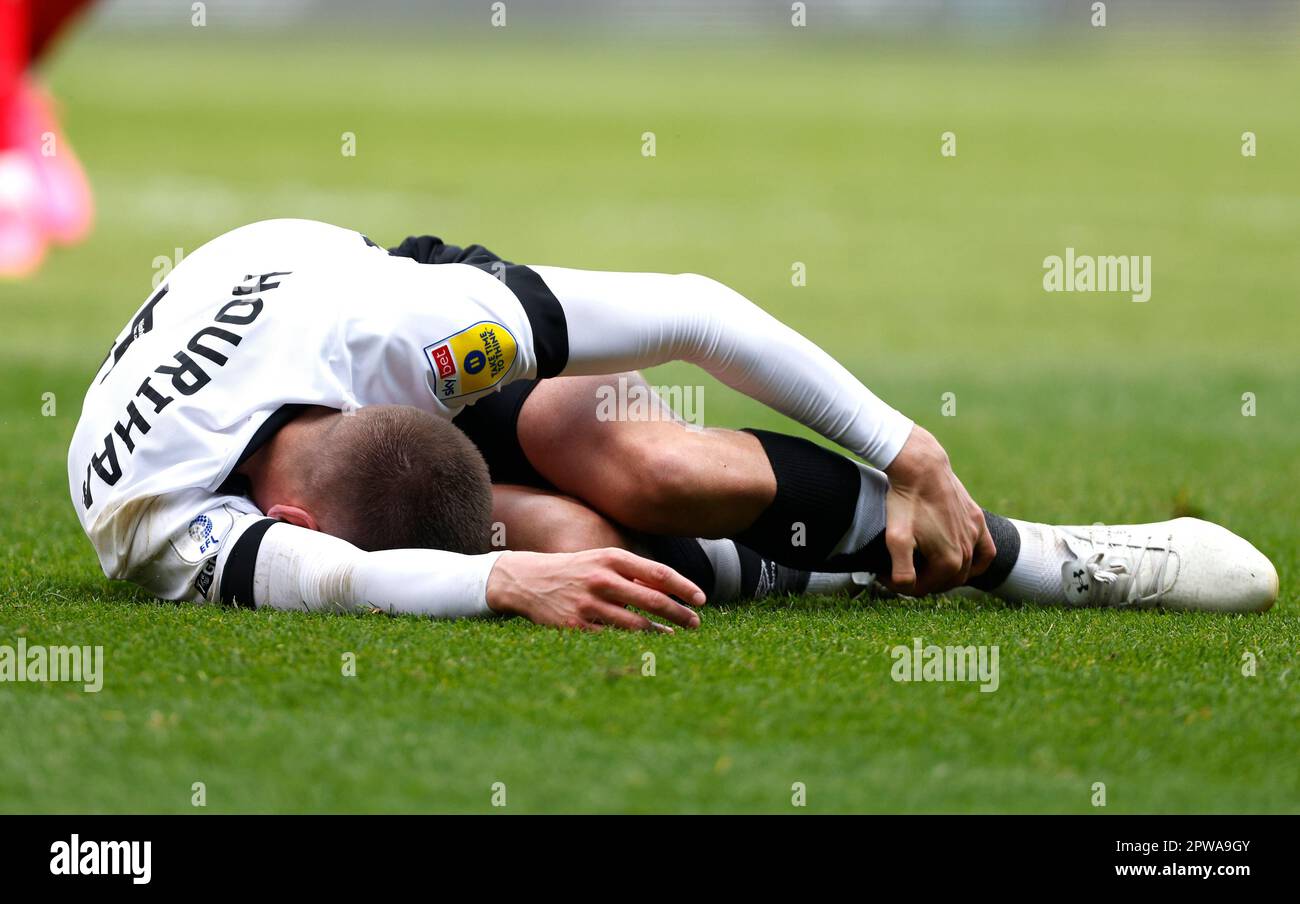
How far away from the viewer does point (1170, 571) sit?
2975 millimetres

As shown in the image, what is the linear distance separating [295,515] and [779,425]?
346 centimetres

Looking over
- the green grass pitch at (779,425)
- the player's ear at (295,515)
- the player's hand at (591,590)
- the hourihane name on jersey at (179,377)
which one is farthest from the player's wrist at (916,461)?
the hourihane name on jersey at (179,377)

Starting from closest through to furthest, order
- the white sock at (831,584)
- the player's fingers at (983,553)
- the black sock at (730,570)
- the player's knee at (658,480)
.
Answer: the player's knee at (658,480) < the player's fingers at (983,553) < the black sock at (730,570) < the white sock at (831,584)

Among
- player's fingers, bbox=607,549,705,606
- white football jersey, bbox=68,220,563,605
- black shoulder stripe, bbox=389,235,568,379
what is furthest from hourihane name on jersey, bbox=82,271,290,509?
player's fingers, bbox=607,549,705,606

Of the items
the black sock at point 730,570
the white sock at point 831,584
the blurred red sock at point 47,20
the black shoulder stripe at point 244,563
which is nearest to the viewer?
the blurred red sock at point 47,20

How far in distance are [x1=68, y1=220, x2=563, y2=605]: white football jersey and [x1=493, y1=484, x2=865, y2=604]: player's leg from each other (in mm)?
235

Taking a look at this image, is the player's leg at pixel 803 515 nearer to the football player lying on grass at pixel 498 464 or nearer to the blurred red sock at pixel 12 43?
the football player lying on grass at pixel 498 464

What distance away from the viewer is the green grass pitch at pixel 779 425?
81.0 inches

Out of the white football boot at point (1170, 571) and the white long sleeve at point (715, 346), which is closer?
the white long sleeve at point (715, 346)

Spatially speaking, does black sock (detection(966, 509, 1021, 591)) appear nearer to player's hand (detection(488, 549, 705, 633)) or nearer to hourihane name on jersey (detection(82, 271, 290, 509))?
player's hand (detection(488, 549, 705, 633))

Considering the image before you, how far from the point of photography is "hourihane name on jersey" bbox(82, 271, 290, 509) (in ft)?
8.95

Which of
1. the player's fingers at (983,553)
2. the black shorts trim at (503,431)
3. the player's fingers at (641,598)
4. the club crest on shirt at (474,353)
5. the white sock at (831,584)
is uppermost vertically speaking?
the club crest on shirt at (474,353)

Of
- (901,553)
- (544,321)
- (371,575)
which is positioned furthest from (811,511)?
(371,575)
